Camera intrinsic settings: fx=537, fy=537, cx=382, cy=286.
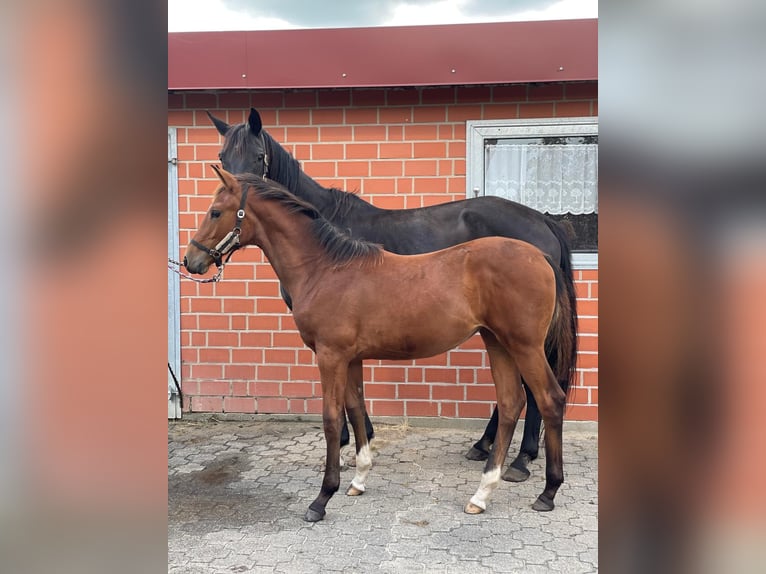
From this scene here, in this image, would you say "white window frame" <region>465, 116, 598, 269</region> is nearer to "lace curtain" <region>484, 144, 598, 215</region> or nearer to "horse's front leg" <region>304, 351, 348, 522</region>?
"lace curtain" <region>484, 144, 598, 215</region>

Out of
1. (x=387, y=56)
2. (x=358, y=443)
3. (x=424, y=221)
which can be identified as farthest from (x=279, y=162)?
(x=358, y=443)

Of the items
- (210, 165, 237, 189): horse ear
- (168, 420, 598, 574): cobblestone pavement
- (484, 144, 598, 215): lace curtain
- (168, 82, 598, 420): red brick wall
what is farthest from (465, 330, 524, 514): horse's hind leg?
(484, 144, 598, 215): lace curtain

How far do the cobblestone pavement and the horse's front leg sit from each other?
104mm

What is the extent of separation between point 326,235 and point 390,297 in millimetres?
528

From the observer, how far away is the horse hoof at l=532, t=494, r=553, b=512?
119 inches

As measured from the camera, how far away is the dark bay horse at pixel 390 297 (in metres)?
2.89

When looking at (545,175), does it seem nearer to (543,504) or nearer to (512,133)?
(512,133)

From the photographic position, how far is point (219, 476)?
3.62 m

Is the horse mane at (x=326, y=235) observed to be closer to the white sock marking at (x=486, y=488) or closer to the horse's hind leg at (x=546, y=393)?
the horse's hind leg at (x=546, y=393)

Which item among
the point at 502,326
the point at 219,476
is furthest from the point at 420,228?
the point at 219,476

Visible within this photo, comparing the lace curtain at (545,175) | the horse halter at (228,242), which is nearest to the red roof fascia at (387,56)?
the lace curtain at (545,175)

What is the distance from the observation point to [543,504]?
9.93ft
